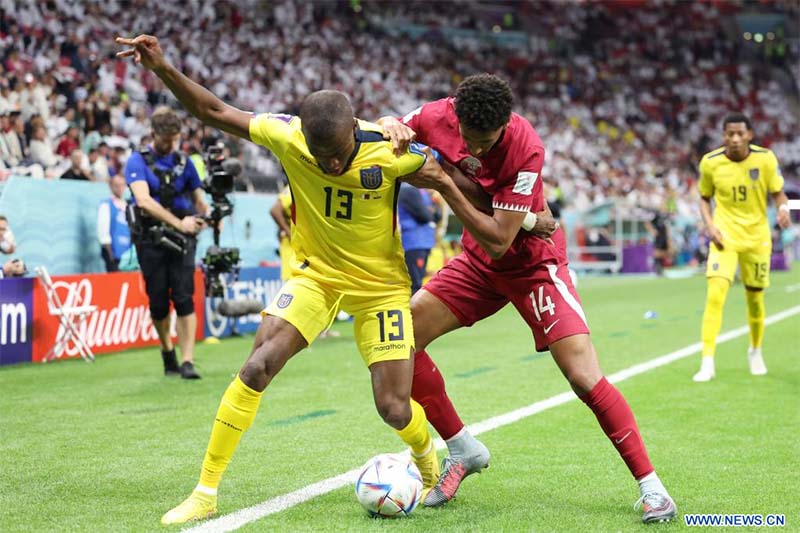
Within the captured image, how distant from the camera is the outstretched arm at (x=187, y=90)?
475cm

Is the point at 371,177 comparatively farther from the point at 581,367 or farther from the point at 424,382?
the point at 581,367

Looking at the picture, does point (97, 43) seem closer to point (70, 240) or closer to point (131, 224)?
point (70, 240)

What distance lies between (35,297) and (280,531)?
733 centimetres

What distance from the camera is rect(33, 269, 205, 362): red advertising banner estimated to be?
1096cm

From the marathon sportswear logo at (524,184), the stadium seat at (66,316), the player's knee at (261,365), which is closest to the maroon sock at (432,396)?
the player's knee at (261,365)

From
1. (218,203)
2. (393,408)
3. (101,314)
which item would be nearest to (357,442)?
(393,408)

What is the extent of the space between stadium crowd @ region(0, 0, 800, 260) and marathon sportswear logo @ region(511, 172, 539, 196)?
10534mm

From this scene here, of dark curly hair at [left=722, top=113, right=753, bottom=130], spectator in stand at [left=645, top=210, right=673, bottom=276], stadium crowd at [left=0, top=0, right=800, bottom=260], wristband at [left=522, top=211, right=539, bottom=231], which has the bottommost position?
spectator in stand at [left=645, top=210, right=673, bottom=276]

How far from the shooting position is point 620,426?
15.8 ft

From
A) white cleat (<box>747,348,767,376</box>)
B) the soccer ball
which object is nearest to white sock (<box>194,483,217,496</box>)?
the soccer ball

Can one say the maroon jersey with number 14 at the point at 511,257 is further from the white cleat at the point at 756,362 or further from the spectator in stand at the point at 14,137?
the spectator in stand at the point at 14,137

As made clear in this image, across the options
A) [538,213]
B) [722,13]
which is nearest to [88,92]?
[538,213]

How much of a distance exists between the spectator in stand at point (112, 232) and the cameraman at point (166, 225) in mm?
4007

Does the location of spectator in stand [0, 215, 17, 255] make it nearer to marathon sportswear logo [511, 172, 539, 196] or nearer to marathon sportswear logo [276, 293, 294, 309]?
marathon sportswear logo [276, 293, 294, 309]
